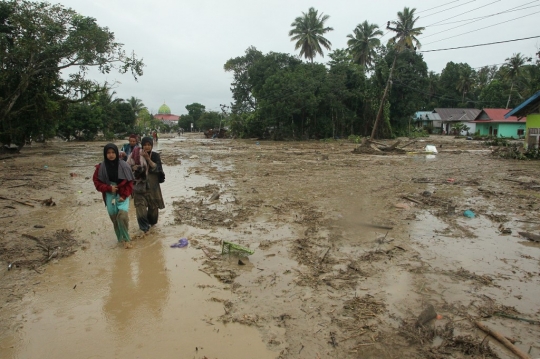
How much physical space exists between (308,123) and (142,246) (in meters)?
36.1

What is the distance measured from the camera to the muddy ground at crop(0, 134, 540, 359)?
2971 mm

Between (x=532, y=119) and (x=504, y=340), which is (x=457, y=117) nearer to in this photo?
(x=532, y=119)

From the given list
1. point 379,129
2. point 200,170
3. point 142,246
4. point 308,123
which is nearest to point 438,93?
point 379,129

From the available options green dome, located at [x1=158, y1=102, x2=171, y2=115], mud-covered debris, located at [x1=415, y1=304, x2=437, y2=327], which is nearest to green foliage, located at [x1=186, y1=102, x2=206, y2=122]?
green dome, located at [x1=158, y1=102, x2=171, y2=115]

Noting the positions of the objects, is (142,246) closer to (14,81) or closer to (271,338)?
(271,338)

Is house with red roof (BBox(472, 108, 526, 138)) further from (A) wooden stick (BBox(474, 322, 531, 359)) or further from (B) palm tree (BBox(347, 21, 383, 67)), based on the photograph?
(A) wooden stick (BBox(474, 322, 531, 359))

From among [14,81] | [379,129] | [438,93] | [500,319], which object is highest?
[438,93]

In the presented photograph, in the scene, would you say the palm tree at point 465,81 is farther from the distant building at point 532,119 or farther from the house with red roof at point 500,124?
the distant building at point 532,119

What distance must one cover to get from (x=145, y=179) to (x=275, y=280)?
2.87 m

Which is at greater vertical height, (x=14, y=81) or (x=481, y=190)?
(x=14, y=81)

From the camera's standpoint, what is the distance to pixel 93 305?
11.8 feet

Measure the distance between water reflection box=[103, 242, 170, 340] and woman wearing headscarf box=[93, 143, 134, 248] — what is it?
0.55 metres

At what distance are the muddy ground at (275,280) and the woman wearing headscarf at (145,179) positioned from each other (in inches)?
17.3

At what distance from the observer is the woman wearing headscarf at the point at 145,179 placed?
5602 millimetres
